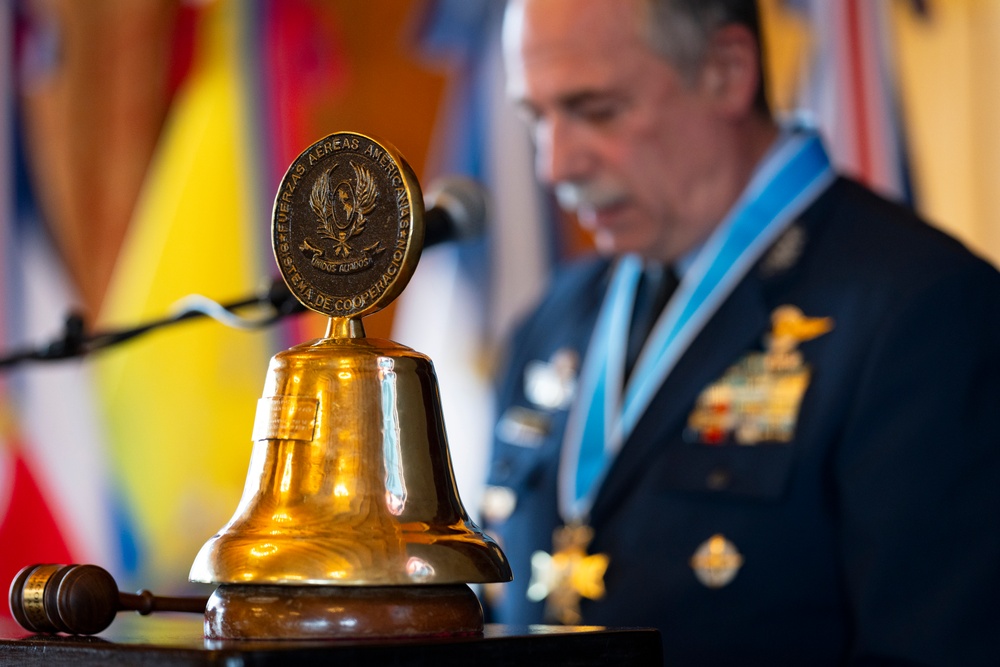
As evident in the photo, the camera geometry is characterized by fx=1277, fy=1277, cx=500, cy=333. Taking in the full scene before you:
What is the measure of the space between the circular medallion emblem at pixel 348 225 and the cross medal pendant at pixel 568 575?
850 mm

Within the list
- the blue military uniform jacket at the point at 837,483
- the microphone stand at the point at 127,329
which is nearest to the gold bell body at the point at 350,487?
the microphone stand at the point at 127,329

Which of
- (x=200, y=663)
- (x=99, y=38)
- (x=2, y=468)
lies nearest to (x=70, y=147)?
(x=99, y=38)

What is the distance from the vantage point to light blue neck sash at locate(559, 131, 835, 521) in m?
1.72

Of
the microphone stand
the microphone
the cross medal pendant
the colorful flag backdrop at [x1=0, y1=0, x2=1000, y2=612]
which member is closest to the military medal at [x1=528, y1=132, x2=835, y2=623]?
the cross medal pendant

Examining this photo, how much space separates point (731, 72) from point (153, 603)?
3.97 feet

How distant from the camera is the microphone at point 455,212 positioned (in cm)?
117

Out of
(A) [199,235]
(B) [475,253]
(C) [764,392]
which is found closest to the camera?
(C) [764,392]

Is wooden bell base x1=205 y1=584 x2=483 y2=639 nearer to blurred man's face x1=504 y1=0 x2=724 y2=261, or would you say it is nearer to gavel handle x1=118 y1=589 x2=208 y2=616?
gavel handle x1=118 y1=589 x2=208 y2=616

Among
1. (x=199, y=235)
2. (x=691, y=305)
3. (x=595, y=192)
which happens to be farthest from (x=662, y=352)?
(x=199, y=235)

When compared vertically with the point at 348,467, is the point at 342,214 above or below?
above

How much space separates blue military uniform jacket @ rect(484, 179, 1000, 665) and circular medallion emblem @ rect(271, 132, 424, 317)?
790mm

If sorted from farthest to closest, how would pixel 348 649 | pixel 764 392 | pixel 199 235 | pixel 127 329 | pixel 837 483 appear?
pixel 199 235 < pixel 764 392 < pixel 837 483 < pixel 127 329 < pixel 348 649

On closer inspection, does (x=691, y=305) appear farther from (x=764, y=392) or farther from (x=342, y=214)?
(x=342, y=214)

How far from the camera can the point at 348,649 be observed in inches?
26.9
